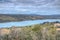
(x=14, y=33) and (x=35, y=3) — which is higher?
(x=35, y=3)

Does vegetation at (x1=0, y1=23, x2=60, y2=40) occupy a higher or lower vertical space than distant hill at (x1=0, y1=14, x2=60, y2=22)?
lower

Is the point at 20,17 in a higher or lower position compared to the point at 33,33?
higher

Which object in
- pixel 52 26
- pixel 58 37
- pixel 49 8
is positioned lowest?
pixel 58 37

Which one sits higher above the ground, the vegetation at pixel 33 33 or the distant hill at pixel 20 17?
the distant hill at pixel 20 17

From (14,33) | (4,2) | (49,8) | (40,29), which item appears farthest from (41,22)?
(4,2)

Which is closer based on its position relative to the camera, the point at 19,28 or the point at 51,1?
the point at 19,28

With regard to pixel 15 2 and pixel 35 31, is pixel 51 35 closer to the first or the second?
pixel 35 31

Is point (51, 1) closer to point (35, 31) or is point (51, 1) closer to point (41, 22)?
point (41, 22)
